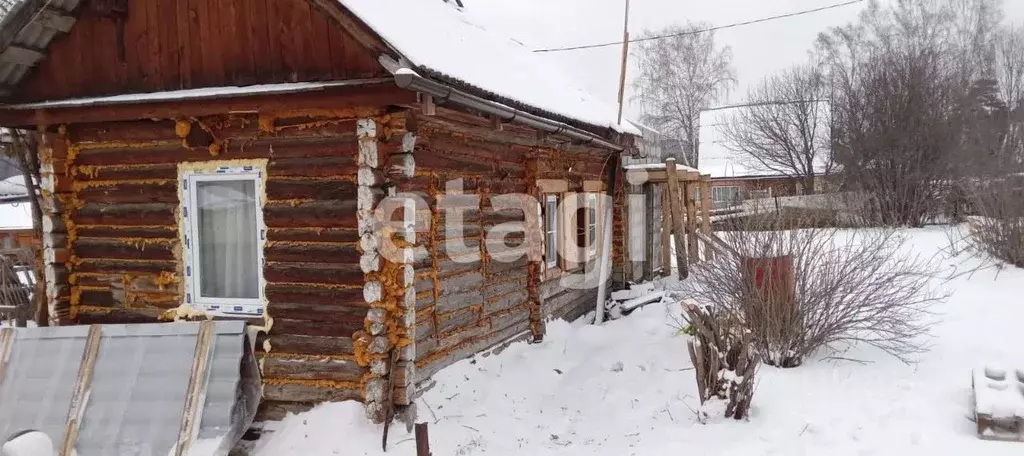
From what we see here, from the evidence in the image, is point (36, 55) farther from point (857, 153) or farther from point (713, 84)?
point (713, 84)

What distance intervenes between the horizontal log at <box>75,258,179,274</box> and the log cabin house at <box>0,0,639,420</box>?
21mm

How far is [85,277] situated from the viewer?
6699 mm

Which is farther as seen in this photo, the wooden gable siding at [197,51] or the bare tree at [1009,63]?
the bare tree at [1009,63]

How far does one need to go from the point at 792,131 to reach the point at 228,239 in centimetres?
2530

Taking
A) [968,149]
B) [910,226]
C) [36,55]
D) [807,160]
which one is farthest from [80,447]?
[807,160]

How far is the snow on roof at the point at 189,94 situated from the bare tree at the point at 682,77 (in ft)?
93.8

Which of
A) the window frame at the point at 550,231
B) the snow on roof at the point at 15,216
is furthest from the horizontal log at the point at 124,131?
the snow on roof at the point at 15,216

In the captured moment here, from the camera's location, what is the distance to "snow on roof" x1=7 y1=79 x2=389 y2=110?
Result: 5.40m

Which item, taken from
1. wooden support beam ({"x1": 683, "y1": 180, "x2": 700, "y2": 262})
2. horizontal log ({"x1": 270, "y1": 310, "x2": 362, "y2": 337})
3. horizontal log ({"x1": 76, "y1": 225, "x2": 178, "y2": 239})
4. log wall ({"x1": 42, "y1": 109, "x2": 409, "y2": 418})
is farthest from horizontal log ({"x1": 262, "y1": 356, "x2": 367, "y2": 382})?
wooden support beam ({"x1": 683, "y1": 180, "x2": 700, "y2": 262})

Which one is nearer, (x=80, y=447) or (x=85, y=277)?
(x=80, y=447)

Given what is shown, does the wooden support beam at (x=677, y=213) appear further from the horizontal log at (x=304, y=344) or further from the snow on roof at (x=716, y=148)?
the snow on roof at (x=716, y=148)

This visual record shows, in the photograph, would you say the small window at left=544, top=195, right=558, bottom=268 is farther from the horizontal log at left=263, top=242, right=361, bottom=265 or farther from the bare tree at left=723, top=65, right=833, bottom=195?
the bare tree at left=723, top=65, right=833, bottom=195

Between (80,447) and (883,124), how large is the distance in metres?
20.3

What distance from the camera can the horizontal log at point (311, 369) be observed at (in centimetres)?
568
